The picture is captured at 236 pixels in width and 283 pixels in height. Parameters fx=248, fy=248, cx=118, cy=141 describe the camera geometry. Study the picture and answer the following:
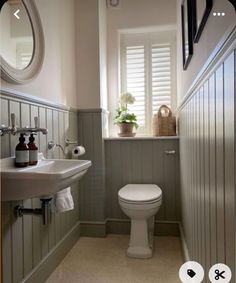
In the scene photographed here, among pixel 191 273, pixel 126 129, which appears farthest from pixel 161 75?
pixel 191 273

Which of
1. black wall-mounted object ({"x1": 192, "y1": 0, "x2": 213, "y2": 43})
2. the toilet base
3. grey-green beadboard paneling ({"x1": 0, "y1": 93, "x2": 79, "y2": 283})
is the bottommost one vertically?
the toilet base

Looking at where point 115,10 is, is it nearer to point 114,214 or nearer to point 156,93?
point 156,93

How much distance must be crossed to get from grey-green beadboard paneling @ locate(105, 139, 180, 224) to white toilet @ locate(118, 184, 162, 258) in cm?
33

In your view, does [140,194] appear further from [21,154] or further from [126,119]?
[21,154]

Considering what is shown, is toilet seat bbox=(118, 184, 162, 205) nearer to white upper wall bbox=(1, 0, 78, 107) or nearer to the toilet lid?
the toilet lid

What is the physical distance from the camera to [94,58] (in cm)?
236

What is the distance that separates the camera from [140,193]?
2.01 metres

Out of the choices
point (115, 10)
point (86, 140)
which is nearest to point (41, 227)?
point (86, 140)

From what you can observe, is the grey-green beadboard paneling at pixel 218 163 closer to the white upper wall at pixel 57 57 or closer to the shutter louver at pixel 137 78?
the white upper wall at pixel 57 57

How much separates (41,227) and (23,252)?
0.23m

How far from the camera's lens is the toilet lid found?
6.15 ft

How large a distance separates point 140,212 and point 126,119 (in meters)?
0.99

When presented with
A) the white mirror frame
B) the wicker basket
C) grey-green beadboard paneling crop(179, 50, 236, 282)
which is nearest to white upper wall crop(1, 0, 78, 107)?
the white mirror frame

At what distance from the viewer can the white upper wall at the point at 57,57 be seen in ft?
5.59
